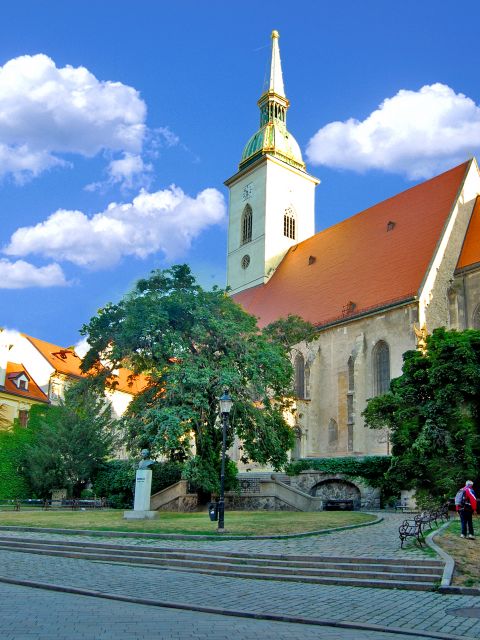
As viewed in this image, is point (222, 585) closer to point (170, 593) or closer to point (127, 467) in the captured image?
point (170, 593)

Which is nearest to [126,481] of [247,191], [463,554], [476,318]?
[476,318]

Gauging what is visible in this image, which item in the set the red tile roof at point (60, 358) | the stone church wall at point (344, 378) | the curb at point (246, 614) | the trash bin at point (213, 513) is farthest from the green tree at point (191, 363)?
the red tile roof at point (60, 358)

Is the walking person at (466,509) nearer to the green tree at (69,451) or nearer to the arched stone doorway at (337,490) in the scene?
the arched stone doorway at (337,490)

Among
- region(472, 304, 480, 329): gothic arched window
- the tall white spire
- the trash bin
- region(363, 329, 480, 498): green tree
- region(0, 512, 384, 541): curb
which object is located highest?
the tall white spire

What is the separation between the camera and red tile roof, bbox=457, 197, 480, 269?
110 feet

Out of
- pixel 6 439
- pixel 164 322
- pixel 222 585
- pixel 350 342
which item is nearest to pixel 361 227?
pixel 350 342

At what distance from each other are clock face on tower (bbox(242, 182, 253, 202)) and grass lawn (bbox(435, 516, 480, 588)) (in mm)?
41856

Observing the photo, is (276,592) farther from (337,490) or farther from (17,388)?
(17,388)

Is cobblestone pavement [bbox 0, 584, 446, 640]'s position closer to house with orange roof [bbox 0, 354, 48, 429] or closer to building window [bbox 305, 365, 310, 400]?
building window [bbox 305, 365, 310, 400]

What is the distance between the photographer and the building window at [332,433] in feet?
121

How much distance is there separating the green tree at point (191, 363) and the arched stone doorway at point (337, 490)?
4247mm

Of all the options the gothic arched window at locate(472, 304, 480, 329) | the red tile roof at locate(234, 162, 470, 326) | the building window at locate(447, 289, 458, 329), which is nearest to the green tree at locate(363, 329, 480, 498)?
the red tile roof at locate(234, 162, 470, 326)

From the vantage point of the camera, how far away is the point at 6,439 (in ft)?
123

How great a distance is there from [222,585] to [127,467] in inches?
658
